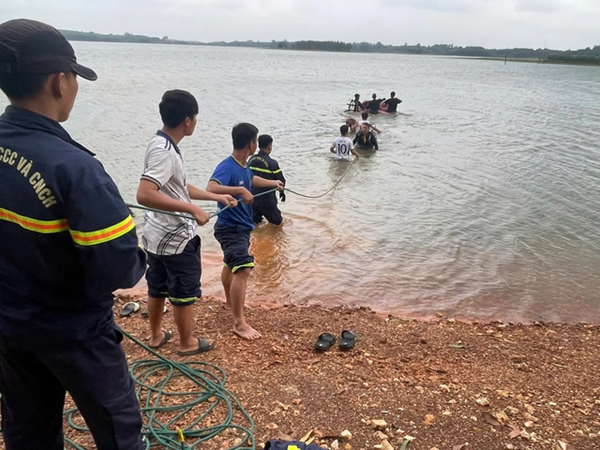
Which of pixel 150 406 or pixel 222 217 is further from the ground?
pixel 222 217

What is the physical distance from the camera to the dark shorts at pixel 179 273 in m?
3.72

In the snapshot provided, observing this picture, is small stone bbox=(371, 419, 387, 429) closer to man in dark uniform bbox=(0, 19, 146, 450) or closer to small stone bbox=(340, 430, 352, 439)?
small stone bbox=(340, 430, 352, 439)

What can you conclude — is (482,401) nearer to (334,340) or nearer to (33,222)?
(334,340)

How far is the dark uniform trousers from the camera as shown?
1.99 metres

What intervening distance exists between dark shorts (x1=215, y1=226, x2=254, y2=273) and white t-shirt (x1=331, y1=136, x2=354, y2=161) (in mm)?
10253

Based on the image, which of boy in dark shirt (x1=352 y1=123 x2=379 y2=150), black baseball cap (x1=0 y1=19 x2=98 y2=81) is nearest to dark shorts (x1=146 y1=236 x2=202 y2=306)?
black baseball cap (x1=0 y1=19 x2=98 y2=81)

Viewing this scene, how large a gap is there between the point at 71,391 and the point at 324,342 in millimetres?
2880

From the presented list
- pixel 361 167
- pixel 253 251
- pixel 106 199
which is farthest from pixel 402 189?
pixel 106 199

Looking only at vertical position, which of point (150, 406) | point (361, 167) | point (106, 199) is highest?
point (106, 199)

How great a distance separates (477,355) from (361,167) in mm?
10421

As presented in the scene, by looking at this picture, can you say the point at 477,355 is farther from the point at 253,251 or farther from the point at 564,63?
the point at 564,63

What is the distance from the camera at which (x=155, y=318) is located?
417 cm

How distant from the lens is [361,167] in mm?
14641

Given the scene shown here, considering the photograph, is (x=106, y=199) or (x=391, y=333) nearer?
(x=106, y=199)
